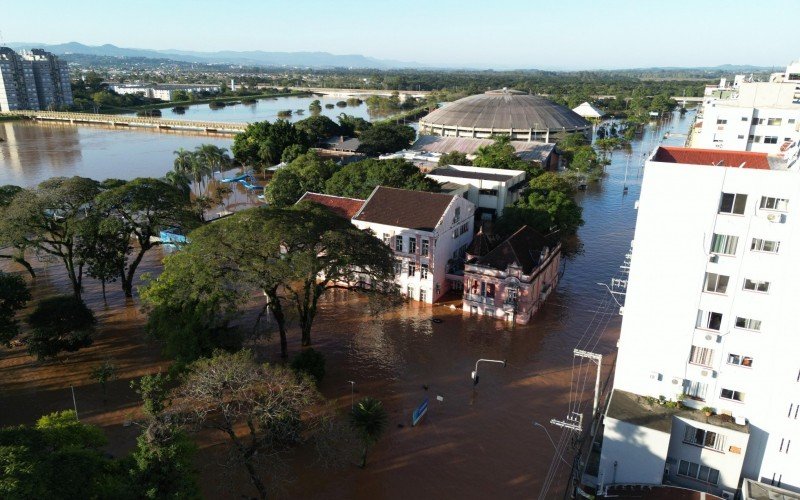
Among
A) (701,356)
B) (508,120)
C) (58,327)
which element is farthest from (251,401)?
(508,120)

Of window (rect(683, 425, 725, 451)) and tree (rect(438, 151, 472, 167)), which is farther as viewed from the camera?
tree (rect(438, 151, 472, 167))

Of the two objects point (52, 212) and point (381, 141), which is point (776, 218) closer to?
point (52, 212)

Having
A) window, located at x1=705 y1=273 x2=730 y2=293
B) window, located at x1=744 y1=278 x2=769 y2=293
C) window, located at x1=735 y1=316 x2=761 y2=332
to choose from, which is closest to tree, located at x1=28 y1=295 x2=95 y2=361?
window, located at x1=705 y1=273 x2=730 y2=293

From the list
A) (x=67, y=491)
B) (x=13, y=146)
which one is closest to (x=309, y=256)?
(x=67, y=491)

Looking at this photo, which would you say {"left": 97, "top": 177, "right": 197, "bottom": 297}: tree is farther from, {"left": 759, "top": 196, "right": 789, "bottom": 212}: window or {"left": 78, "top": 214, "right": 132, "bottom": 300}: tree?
{"left": 759, "top": 196, "right": 789, "bottom": 212}: window

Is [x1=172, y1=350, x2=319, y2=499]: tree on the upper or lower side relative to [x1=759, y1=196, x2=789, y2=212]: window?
lower

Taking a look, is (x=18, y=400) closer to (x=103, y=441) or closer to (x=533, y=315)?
(x=103, y=441)

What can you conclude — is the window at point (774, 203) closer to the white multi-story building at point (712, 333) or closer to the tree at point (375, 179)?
the white multi-story building at point (712, 333)
